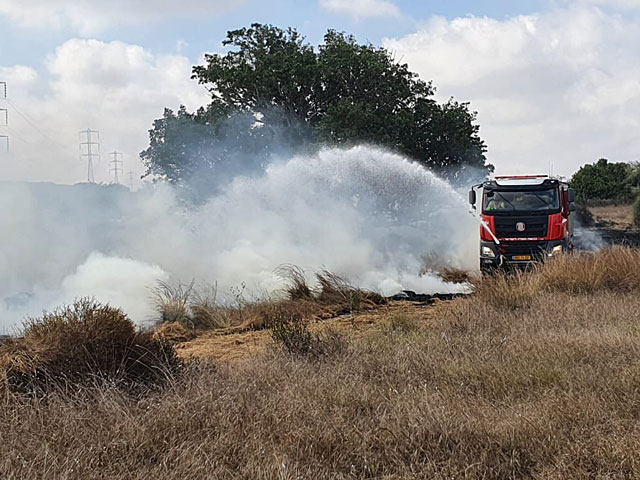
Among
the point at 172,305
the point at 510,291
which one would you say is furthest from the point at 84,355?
the point at 510,291

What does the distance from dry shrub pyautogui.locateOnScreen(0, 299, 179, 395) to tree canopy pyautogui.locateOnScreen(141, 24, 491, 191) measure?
23.2 m

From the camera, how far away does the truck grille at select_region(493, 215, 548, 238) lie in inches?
683

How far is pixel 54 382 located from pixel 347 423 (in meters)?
2.75

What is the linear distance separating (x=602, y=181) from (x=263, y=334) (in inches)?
2633

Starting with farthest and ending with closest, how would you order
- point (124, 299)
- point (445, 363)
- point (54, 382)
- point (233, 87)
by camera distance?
1. point (233, 87)
2. point (124, 299)
3. point (445, 363)
4. point (54, 382)

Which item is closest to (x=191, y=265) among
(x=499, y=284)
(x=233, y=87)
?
(x=499, y=284)

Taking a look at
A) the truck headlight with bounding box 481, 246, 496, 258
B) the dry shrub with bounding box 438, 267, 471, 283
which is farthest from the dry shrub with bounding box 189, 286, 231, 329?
the dry shrub with bounding box 438, 267, 471, 283

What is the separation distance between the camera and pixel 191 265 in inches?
743

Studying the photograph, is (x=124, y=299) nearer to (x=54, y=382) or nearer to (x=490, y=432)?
(x=54, y=382)

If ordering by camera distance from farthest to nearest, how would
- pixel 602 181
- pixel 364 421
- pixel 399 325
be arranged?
pixel 602 181 → pixel 399 325 → pixel 364 421

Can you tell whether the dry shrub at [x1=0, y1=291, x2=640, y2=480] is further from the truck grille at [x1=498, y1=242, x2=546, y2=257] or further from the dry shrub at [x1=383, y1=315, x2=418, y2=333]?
the truck grille at [x1=498, y1=242, x2=546, y2=257]

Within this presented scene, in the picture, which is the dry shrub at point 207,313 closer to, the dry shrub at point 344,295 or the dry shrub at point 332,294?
the dry shrub at point 332,294

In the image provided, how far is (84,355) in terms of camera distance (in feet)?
23.6

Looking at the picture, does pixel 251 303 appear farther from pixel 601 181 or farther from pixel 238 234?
pixel 601 181
